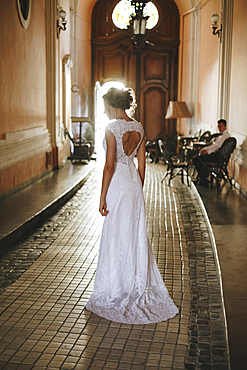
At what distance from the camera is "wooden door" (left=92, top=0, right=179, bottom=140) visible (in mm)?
16672

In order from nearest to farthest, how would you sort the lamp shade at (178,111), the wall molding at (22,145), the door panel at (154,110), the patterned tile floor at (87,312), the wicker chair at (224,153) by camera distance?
1. the patterned tile floor at (87,312)
2. the wall molding at (22,145)
3. the wicker chair at (224,153)
4. the lamp shade at (178,111)
5. the door panel at (154,110)

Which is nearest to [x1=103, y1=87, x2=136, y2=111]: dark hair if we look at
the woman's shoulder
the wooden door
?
the woman's shoulder

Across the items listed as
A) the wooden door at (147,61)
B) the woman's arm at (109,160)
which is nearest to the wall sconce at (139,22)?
the wooden door at (147,61)

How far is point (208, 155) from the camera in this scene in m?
8.73

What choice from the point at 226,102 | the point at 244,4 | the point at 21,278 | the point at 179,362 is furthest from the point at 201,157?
the point at 179,362

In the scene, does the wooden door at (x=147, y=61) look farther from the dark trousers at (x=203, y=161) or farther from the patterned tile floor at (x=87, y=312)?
the patterned tile floor at (x=87, y=312)

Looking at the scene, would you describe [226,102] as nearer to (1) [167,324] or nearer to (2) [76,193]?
(2) [76,193]

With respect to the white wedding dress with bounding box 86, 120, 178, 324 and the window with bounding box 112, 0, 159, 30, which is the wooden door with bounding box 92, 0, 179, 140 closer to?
the window with bounding box 112, 0, 159, 30

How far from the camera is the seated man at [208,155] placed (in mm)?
8547

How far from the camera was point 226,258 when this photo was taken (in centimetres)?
419

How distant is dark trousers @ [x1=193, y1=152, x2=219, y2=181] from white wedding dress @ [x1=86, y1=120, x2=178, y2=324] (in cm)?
535

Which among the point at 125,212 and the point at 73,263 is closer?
→ the point at 125,212

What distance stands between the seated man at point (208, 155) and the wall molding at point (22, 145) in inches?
131

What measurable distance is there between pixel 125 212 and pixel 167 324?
35.1 inches
